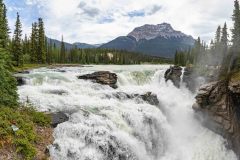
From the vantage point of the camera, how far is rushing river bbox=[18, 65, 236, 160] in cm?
2167

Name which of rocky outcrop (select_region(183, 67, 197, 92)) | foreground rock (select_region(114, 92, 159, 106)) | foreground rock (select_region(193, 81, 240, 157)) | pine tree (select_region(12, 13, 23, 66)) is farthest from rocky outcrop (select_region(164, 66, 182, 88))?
pine tree (select_region(12, 13, 23, 66))

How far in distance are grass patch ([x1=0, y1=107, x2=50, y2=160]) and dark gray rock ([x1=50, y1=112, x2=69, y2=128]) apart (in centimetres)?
41

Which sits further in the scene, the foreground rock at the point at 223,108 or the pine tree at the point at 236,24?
the pine tree at the point at 236,24

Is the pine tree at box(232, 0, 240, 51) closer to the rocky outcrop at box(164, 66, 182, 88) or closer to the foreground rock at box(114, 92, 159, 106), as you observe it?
the rocky outcrop at box(164, 66, 182, 88)

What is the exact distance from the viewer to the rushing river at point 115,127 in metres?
21.7

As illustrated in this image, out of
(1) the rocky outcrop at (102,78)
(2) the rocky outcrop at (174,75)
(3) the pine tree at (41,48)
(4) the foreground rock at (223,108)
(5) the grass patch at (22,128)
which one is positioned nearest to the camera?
(5) the grass patch at (22,128)

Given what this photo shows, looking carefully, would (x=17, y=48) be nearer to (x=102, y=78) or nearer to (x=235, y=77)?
(x=102, y=78)

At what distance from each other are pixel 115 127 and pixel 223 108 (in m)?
14.1

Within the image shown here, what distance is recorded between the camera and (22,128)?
66.3 feet

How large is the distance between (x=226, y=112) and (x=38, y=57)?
64.0 meters

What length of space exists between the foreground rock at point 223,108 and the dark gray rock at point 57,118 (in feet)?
56.7

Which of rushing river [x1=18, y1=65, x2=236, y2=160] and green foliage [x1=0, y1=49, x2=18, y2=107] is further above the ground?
green foliage [x1=0, y1=49, x2=18, y2=107]

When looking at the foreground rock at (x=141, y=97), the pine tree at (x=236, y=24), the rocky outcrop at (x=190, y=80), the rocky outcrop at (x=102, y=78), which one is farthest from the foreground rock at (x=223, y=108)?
the pine tree at (x=236, y=24)

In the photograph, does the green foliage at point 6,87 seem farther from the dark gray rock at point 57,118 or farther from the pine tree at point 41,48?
the pine tree at point 41,48
